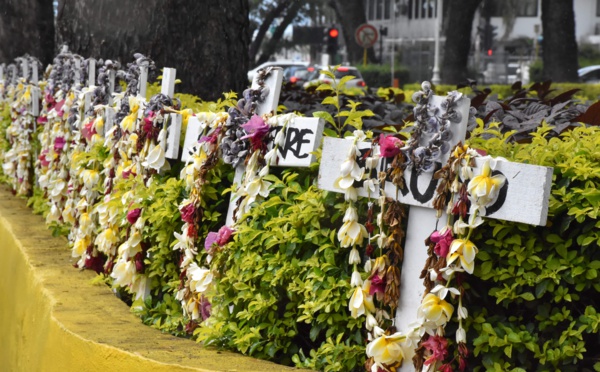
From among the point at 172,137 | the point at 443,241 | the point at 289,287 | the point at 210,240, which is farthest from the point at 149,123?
the point at 443,241

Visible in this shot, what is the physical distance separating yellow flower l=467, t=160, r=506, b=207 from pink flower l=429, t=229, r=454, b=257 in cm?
14

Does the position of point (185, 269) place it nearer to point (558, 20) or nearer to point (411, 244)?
point (411, 244)

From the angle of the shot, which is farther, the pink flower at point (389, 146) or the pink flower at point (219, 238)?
the pink flower at point (219, 238)

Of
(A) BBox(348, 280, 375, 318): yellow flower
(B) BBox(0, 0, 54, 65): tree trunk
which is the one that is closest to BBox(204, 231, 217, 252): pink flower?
(A) BBox(348, 280, 375, 318): yellow flower

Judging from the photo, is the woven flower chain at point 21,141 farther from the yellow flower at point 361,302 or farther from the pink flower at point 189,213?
the yellow flower at point 361,302

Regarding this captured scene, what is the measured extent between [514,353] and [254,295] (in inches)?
36.2

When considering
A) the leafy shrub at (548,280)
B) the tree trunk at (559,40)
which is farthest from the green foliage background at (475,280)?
the tree trunk at (559,40)

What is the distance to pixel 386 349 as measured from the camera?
3156 millimetres

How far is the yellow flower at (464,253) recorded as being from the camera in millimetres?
3002

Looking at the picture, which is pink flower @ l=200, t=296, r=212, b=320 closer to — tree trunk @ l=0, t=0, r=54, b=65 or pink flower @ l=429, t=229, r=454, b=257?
pink flower @ l=429, t=229, r=454, b=257

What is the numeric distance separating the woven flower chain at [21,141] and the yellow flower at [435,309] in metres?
5.26

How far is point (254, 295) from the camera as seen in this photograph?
3.62 metres

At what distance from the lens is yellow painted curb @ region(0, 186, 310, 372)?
3469mm

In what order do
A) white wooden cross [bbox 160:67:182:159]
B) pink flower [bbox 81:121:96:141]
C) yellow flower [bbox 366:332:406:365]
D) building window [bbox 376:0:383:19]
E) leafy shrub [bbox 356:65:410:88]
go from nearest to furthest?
yellow flower [bbox 366:332:406:365], white wooden cross [bbox 160:67:182:159], pink flower [bbox 81:121:96:141], leafy shrub [bbox 356:65:410:88], building window [bbox 376:0:383:19]
